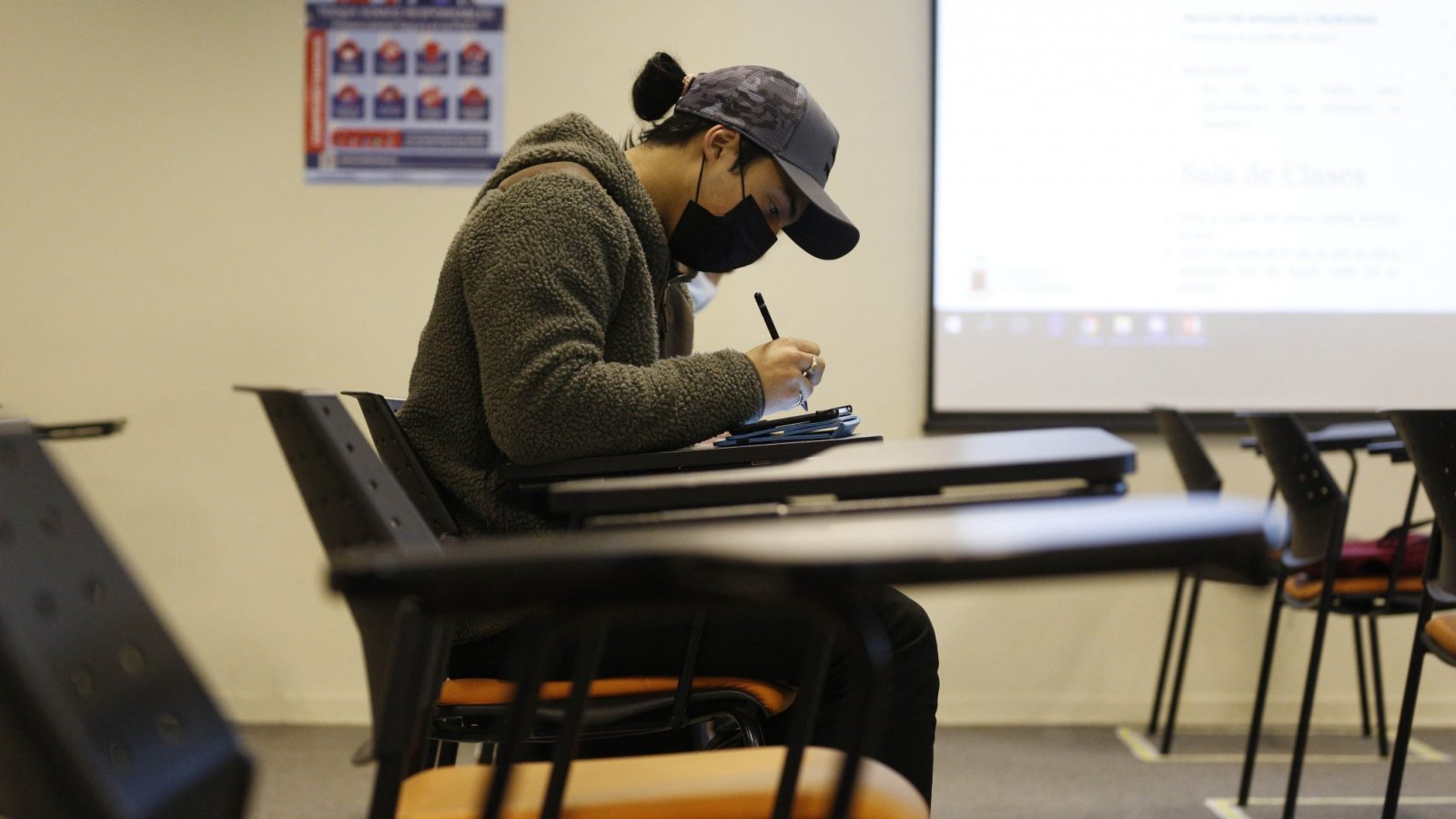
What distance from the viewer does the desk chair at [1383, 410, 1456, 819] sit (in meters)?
1.71

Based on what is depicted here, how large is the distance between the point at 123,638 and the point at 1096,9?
296 centimetres

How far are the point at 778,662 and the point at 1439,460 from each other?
1108 mm

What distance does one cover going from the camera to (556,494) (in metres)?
0.71

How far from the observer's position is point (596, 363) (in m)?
1.28

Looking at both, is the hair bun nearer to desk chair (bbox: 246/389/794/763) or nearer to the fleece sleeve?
the fleece sleeve

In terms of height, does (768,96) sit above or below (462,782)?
above

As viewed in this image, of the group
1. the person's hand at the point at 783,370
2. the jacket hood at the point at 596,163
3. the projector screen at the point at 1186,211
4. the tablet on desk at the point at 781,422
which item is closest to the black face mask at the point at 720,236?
the jacket hood at the point at 596,163

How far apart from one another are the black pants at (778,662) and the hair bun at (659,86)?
0.79 metres

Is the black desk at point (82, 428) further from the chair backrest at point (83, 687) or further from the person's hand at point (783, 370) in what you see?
the chair backrest at point (83, 687)

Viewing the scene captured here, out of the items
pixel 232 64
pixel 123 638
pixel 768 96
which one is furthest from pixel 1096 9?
pixel 123 638

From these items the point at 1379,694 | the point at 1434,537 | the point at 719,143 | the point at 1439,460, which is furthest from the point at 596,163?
the point at 1379,694

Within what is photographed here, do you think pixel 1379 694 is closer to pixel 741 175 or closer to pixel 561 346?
pixel 741 175

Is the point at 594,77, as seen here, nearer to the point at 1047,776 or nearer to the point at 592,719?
the point at 1047,776

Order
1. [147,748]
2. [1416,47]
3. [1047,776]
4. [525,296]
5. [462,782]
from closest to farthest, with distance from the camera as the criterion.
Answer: [147,748]
[462,782]
[525,296]
[1047,776]
[1416,47]
